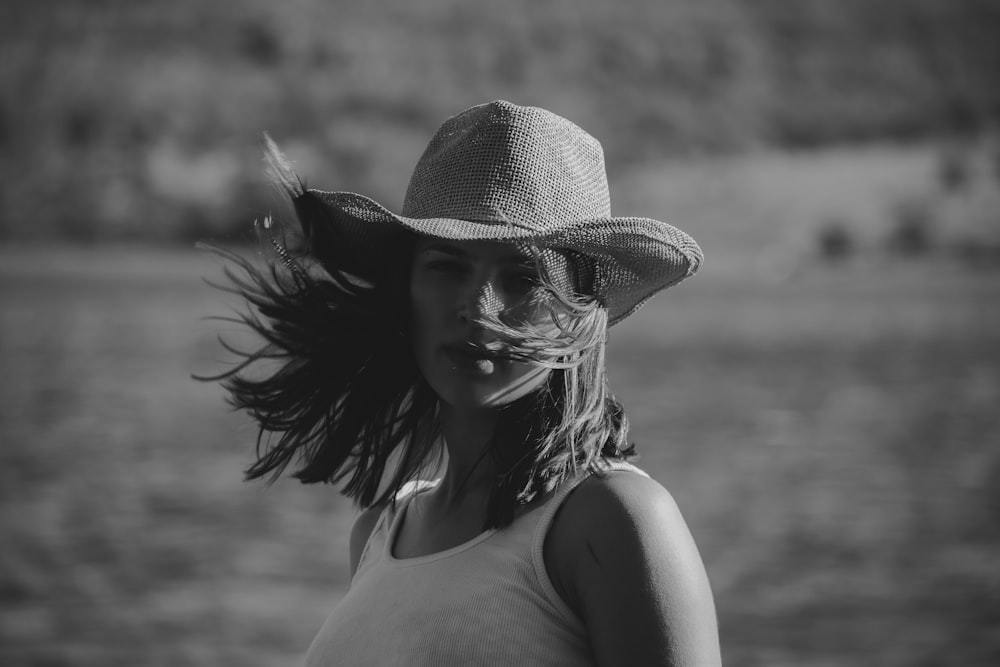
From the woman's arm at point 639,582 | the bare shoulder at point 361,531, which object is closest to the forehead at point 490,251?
the woman's arm at point 639,582

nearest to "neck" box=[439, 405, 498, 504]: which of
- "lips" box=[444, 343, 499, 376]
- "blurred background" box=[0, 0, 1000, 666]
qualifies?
"lips" box=[444, 343, 499, 376]

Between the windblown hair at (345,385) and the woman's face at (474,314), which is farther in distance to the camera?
the windblown hair at (345,385)

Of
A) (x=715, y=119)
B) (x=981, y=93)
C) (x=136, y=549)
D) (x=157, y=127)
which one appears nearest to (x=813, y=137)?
(x=715, y=119)

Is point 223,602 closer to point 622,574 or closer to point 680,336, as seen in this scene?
point 622,574

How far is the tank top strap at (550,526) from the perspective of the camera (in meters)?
1.58

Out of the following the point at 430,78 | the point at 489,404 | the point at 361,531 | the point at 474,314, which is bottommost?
the point at 430,78

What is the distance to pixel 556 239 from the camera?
1.74 meters

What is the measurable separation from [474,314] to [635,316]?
131 ft

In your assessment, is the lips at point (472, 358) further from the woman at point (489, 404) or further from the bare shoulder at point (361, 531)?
the bare shoulder at point (361, 531)

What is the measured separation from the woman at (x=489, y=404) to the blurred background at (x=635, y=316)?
0.37 metres

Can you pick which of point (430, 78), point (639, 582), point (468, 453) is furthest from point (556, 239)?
point (430, 78)

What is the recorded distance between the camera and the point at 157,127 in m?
79.4

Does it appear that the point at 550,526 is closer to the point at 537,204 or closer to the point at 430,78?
the point at 537,204

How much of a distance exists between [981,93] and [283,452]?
9623 centimetres
